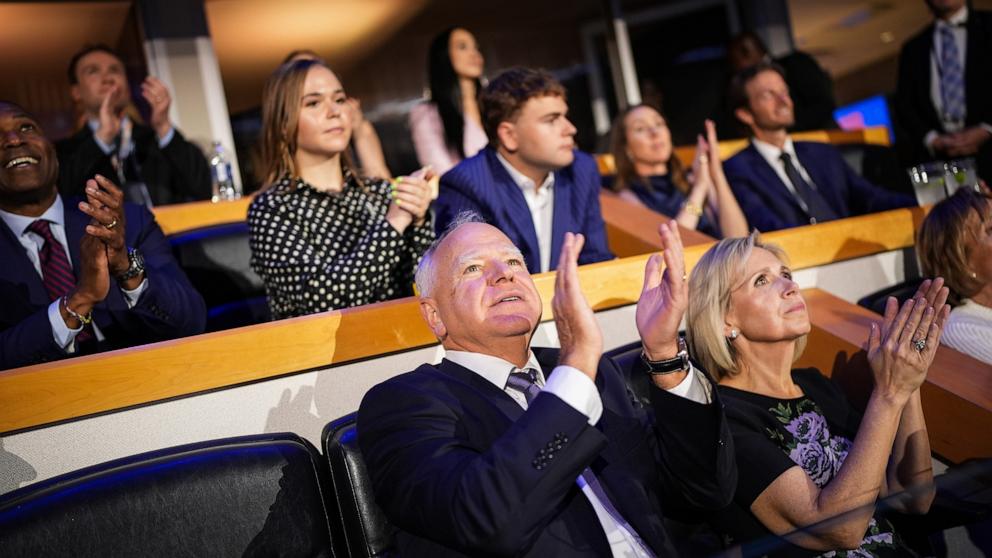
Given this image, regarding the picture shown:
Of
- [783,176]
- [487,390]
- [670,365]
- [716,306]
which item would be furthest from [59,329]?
[783,176]

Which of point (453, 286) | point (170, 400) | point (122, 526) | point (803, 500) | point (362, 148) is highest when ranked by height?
point (362, 148)

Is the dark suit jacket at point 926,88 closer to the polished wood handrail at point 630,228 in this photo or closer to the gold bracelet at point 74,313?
the polished wood handrail at point 630,228

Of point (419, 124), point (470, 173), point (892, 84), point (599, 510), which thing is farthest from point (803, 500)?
point (892, 84)

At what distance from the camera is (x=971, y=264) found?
219 cm

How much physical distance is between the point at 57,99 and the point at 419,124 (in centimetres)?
373

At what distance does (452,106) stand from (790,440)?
8.75ft

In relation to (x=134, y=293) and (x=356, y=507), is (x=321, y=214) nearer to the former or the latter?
(x=134, y=293)

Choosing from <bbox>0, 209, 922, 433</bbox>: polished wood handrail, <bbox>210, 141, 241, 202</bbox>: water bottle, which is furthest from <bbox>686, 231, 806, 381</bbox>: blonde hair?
<bbox>210, 141, 241, 202</bbox>: water bottle

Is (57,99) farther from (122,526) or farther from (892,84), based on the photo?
(892,84)

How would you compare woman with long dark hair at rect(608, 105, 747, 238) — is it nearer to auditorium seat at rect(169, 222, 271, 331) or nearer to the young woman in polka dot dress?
the young woman in polka dot dress

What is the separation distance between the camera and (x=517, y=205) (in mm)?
2688

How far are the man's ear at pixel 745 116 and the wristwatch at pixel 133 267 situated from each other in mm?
2434

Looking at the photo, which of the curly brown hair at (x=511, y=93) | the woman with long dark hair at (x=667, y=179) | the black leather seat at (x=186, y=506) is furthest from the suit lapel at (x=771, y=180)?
the black leather seat at (x=186, y=506)

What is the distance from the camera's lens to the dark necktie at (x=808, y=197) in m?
3.28
